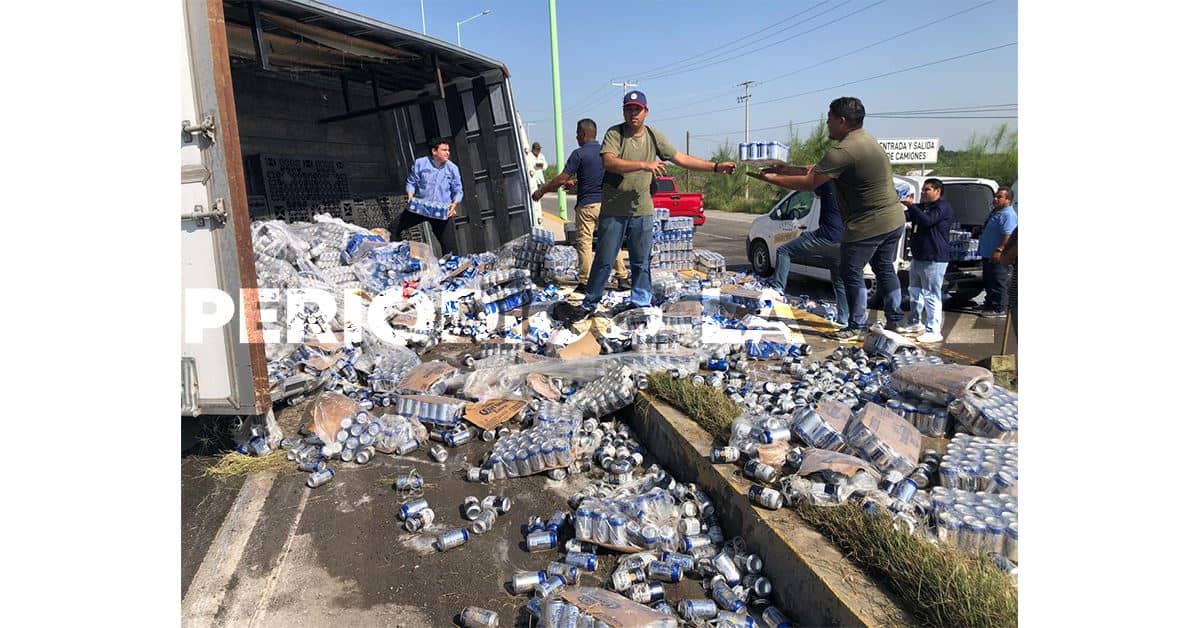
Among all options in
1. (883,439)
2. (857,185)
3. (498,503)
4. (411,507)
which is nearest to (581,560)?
(498,503)

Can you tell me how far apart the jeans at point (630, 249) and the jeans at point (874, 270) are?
6.45 ft

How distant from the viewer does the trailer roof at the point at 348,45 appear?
315 inches

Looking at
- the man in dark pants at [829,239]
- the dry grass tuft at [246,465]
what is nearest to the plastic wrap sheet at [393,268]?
the dry grass tuft at [246,465]

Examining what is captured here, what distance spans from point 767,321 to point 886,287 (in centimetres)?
126

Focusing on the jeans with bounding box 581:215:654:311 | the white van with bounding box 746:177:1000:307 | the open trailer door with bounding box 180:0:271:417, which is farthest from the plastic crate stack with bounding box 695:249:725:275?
the open trailer door with bounding box 180:0:271:417

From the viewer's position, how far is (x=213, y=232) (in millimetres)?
4258

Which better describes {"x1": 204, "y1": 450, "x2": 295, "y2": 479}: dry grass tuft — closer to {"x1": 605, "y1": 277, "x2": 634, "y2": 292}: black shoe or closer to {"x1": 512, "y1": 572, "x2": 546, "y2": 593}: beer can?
{"x1": 512, "y1": 572, "x2": 546, "y2": 593}: beer can

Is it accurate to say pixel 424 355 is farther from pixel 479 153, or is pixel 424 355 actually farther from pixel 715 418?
pixel 479 153

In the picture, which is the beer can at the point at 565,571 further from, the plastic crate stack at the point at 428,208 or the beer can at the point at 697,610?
the plastic crate stack at the point at 428,208

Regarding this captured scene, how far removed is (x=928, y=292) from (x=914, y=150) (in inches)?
589

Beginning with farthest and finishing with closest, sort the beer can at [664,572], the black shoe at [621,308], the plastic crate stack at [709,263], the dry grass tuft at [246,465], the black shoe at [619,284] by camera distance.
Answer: the plastic crate stack at [709,263] → the black shoe at [619,284] → the black shoe at [621,308] → the dry grass tuft at [246,465] → the beer can at [664,572]

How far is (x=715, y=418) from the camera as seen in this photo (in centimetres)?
429

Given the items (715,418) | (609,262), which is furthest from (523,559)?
(609,262)

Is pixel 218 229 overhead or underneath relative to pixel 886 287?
overhead
